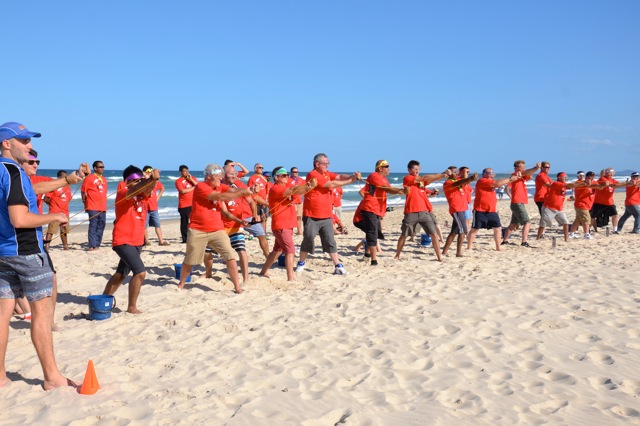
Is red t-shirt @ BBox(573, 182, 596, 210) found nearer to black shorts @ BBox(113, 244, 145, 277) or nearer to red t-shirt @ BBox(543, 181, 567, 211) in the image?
red t-shirt @ BBox(543, 181, 567, 211)

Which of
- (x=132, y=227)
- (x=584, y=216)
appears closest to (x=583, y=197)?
(x=584, y=216)

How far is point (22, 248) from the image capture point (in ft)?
12.1

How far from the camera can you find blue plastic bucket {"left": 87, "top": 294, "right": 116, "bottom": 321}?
19.3 ft

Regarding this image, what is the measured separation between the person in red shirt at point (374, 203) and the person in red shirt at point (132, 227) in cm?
410

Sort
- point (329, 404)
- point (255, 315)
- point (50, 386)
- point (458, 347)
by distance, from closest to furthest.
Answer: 1. point (329, 404)
2. point (50, 386)
3. point (458, 347)
4. point (255, 315)

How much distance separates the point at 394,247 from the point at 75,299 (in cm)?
688

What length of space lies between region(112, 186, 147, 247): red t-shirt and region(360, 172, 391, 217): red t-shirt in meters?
4.11

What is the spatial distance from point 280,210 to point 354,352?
→ 3.84 meters

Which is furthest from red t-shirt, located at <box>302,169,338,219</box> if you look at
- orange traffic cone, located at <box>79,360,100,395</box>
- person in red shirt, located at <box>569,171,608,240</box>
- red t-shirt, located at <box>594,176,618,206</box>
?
red t-shirt, located at <box>594,176,618,206</box>

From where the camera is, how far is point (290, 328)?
5457mm

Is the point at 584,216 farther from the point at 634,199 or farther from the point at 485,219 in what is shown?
the point at 485,219

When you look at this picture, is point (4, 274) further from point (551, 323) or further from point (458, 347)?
point (551, 323)

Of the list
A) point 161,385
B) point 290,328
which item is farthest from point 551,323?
point 161,385

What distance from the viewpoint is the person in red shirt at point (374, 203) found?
911 centimetres
